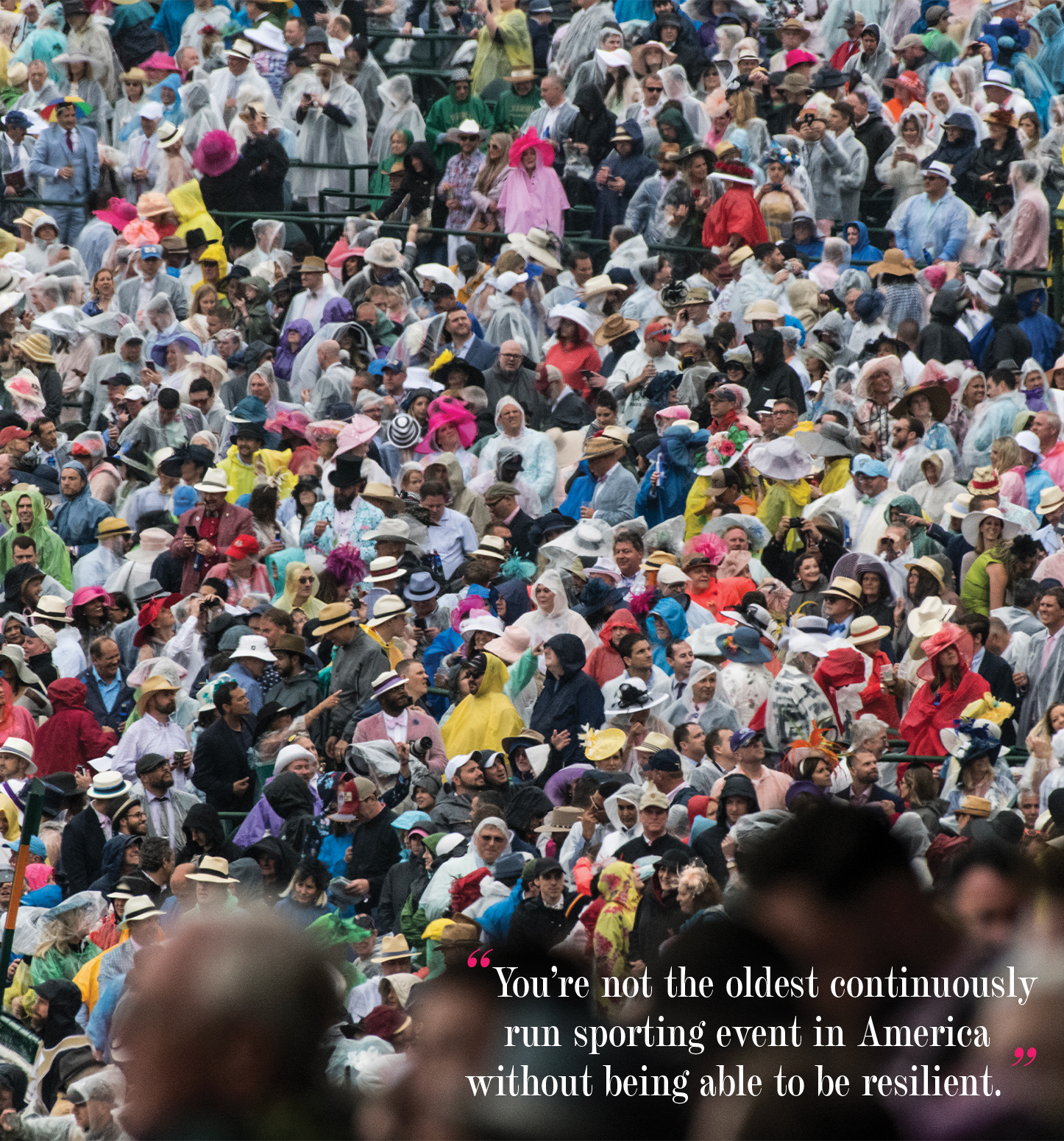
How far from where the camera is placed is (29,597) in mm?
15945

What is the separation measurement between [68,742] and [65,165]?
8.92 metres

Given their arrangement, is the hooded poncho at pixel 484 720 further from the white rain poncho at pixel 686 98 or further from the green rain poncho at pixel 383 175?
the green rain poncho at pixel 383 175

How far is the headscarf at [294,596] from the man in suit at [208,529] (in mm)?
1032

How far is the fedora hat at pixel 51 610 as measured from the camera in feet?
51.3

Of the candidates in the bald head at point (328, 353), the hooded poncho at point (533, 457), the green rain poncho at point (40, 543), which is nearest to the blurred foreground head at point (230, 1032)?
the hooded poncho at point (533, 457)

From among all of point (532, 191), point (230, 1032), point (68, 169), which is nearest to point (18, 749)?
point (532, 191)

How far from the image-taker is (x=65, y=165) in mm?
21438

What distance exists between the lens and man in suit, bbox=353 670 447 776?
13055 millimetres

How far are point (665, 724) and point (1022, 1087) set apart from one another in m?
9.40

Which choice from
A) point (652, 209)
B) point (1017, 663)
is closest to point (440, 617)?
point (1017, 663)

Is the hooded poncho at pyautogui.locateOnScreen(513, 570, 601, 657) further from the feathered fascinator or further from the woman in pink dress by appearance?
the feathered fascinator

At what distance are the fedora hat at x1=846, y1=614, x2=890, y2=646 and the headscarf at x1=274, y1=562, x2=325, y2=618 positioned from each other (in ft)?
11.6

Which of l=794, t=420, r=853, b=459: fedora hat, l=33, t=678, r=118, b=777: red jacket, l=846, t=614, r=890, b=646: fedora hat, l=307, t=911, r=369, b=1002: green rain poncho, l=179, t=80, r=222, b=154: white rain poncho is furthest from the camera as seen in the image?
l=179, t=80, r=222, b=154: white rain poncho

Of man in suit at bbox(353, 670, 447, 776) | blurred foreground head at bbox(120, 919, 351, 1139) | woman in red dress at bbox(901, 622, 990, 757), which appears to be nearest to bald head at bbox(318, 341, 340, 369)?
man in suit at bbox(353, 670, 447, 776)
